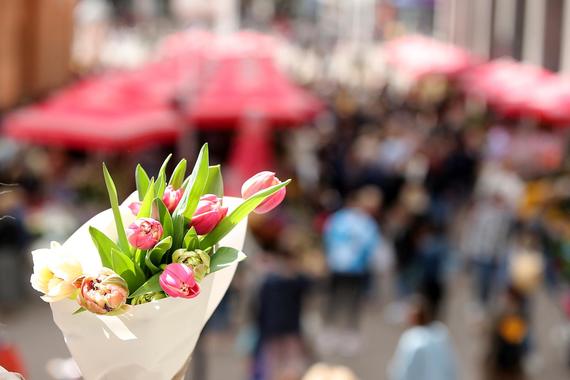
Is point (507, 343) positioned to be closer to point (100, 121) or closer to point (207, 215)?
point (100, 121)

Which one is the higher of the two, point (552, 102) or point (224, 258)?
point (224, 258)

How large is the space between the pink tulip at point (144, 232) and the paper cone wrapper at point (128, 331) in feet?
0.36

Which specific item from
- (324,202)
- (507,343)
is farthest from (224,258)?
(324,202)

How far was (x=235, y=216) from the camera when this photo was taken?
7.35 feet

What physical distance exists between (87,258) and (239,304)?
8223 millimetres

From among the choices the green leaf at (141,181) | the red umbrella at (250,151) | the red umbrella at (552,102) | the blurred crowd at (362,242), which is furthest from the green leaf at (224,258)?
the red umbrella at (552,102)

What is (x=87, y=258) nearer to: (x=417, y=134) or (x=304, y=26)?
(x=417, y=134)

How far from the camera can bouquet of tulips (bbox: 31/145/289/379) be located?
2059mm

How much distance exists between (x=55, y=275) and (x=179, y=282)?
0.24 metres

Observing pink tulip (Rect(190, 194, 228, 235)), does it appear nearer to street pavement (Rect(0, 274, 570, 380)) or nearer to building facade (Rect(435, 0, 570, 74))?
street pavement (Rect(0, 274, 570, 380))

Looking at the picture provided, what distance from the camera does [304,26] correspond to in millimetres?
56344

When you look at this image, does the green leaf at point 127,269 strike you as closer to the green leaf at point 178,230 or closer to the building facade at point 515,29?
the green leaf at point 178,230

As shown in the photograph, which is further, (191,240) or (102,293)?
(191,240)

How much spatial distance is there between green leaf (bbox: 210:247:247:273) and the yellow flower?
0.28m
